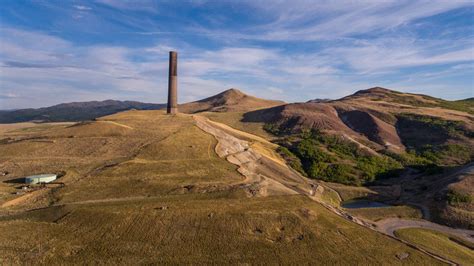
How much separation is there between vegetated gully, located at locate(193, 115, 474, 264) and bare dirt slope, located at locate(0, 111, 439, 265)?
119 centimetres

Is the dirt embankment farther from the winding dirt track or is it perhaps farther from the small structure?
the small structure

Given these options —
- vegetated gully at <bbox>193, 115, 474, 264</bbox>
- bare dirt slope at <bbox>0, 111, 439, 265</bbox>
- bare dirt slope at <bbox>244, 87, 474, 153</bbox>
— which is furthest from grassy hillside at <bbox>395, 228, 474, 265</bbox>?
bare dirt slope at <bbox>244, 87, 474, 153</bbox>

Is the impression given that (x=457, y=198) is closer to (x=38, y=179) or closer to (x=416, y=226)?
(x=416, y=226)

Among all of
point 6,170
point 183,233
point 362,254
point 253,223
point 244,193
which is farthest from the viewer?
point 6,170

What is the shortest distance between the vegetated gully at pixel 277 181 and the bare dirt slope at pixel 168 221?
46.8 inches

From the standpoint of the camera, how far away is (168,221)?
35.4 metres

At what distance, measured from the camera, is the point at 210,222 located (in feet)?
116

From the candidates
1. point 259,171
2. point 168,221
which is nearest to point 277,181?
point 259,171

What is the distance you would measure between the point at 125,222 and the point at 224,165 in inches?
986

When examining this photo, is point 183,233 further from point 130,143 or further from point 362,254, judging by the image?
point 130,143

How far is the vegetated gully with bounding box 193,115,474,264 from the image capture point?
4419 centimetres

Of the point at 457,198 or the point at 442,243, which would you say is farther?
the point at 457,198

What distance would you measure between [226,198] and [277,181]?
16.9 meters

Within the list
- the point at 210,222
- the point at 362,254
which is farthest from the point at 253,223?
the point at 362,254
